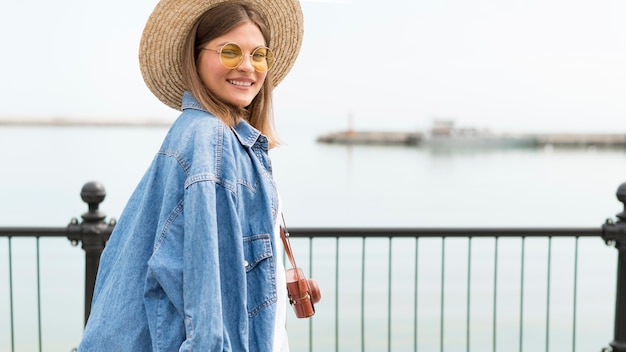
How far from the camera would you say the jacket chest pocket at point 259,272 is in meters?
1.53

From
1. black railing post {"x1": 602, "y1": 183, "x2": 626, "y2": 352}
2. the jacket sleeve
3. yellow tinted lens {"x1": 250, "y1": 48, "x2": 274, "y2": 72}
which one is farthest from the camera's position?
black railing post {"x1": 602, "y1": 183, "x2": 626, "y2": 352}

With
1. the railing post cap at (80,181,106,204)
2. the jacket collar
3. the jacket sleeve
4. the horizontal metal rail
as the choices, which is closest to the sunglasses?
the jacket collar

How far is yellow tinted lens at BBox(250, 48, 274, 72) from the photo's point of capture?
1.65 meters

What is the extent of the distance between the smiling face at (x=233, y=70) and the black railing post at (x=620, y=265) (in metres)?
2.62

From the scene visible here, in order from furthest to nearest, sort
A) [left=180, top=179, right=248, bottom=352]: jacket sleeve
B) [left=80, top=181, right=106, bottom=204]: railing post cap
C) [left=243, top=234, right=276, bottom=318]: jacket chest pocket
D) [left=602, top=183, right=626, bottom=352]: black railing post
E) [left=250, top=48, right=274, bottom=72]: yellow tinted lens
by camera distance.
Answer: [left=602, top=183, right=626, bottom=352]: black railing post, [left=80, top=181, right=106, bottom=204]: railing post cap, [left=250, top=48, right=274, bottom=72]: yellow tinted lens, [left=243, top=234, right=276, bottom=318]: jacket chest pocket, [left=180, top=179, right=248, bottom=352]: jacket sleeve

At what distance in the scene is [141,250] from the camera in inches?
60.3

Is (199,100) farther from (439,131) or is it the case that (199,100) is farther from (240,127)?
(439,131)

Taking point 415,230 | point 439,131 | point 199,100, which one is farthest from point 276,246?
point 439,131

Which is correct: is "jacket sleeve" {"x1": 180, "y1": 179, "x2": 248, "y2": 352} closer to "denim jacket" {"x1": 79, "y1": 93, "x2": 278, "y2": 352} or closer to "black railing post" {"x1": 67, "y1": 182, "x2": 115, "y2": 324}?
"denim jacket" {"x1": 79, "y1": 93, "x2": 278, "y2": 352}

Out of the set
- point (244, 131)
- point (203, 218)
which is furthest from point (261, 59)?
point (203, 218)

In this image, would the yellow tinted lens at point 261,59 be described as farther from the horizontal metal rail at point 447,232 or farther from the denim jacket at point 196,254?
the horizontal metal rail at point 447,232

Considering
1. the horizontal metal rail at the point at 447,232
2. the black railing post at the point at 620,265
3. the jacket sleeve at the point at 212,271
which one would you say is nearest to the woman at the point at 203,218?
the jacket sleeve at the point at 212,271

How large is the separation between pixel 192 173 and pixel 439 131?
48755mm

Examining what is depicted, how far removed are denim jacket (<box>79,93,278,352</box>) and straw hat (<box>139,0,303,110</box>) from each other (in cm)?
19
